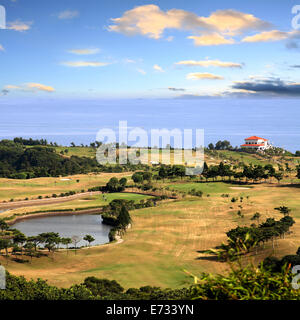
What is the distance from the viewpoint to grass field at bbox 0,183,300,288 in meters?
48.7

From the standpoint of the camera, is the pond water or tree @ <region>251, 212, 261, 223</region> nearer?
tree @ <region>251, 212, 261, 223</region>

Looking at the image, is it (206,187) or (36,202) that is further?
(206,187)

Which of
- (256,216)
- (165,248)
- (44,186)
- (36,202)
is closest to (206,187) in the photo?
(256,216)

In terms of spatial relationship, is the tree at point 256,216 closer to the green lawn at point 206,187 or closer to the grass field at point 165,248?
the grass field at point 165,248

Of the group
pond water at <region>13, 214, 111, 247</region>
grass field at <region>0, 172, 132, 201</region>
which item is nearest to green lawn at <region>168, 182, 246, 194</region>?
grass field at <region>0, 172, 132, 201</region>

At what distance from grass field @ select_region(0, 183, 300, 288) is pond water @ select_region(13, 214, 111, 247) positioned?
308 inches

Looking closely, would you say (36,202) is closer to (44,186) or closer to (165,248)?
(44,186)

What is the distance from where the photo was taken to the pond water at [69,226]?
8244 centimetres

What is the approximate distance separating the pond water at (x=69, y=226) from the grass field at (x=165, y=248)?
25.7ft

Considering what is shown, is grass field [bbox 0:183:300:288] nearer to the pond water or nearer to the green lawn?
the pond water

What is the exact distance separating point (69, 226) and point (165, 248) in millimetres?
34964

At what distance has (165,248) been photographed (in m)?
63.3

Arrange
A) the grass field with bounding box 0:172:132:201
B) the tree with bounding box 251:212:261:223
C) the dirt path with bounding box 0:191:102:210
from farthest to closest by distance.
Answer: the grass field with bounding box 0:172:132:201 < the dirt path with bounding box 0:191:102:210 < the tree with bounding box 251:212:261:223
